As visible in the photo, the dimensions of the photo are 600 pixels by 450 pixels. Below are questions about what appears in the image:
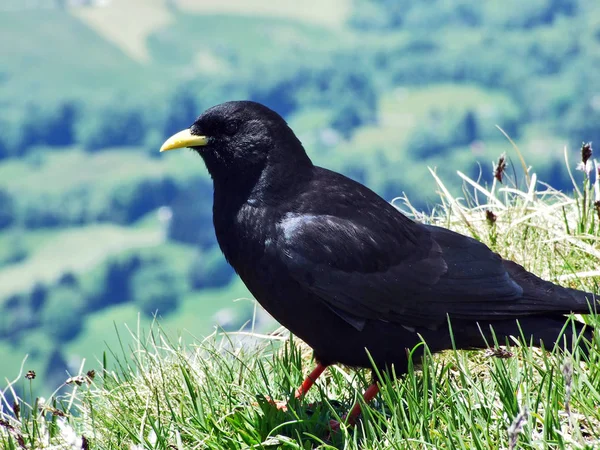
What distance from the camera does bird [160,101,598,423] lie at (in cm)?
371

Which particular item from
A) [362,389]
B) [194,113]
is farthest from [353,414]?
[194,113]

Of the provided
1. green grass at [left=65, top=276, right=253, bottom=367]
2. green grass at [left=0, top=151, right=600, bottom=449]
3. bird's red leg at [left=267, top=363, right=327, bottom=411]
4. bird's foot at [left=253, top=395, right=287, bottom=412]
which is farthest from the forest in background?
bird's foot at [left=253, top=395, right=287, bottom=412]

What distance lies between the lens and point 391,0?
14900 cm

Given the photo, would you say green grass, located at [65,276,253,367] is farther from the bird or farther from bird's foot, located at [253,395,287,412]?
bird's foot, located at [253,395,287,412]

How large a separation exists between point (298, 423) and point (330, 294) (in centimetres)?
64

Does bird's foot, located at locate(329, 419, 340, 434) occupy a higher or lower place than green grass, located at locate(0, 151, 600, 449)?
lower

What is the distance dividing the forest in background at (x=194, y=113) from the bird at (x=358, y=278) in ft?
242

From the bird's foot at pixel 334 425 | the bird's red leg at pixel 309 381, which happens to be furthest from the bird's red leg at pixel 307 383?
the bird's foot at pixel 334 425

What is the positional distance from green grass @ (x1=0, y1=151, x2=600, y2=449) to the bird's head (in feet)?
3.20

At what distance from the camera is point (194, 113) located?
4719 inches

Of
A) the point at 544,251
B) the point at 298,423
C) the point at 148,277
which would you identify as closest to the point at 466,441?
the point at 298,423

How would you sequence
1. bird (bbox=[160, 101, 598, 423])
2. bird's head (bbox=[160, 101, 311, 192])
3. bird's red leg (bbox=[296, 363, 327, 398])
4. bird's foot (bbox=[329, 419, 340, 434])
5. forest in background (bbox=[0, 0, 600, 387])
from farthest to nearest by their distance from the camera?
1. forest in background (bbox=[0, 0, 600, 387])
2. bird's head (bbox=[160, 101, 311, 192])
3. bird's red leg (bbox=[296, 363, 327, 398])
4. bird (bbox=[160, 101, 598, 423])
5. bird's foot (bbox=[329, 419, 340, 434])

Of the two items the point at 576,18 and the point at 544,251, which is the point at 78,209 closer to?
the point at 576,18

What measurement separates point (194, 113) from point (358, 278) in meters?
119
